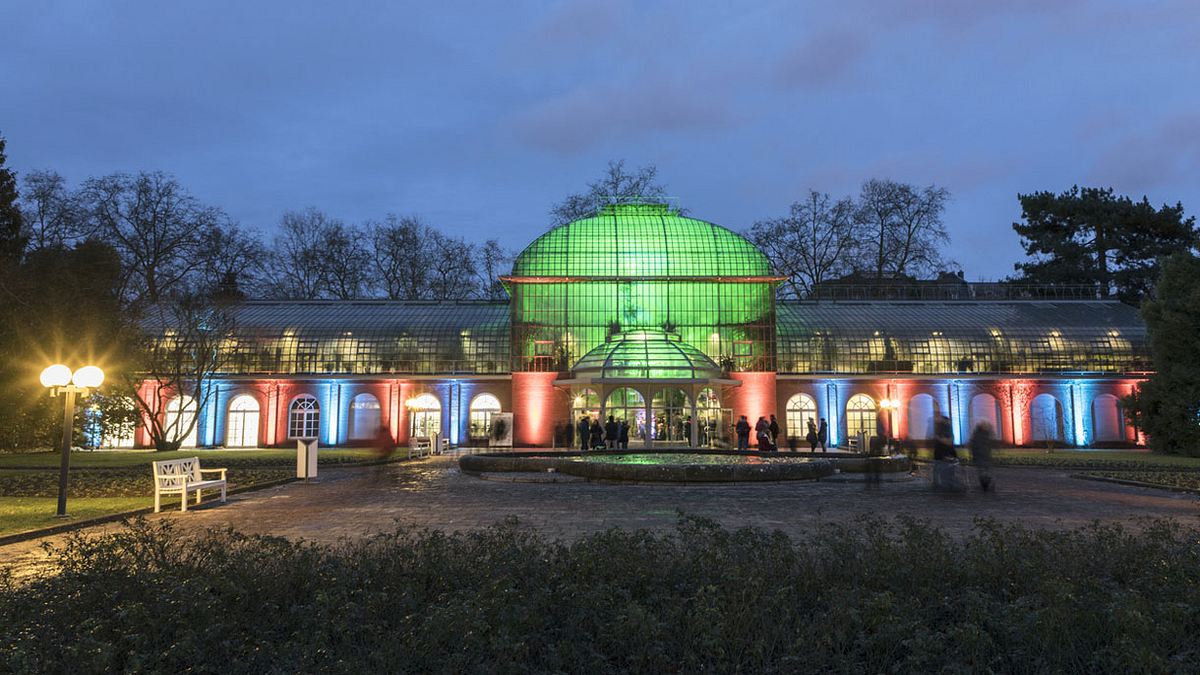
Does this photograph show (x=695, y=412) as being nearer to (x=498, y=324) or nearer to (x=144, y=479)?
(x=498, y=324)

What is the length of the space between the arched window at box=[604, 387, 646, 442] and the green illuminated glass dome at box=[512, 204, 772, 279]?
6.78 meters

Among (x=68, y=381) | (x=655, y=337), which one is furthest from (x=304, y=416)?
(x=68, y=381)

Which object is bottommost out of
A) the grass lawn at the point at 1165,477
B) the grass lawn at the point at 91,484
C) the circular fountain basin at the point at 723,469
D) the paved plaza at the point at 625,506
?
the grass lawn at the point at 1165,477

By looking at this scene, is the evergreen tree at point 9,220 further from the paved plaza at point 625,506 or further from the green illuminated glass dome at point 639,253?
the green illuminated glass dome at point 639,253

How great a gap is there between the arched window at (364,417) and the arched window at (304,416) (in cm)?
213

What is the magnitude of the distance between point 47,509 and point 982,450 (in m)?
20.1

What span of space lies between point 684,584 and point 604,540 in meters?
1.22

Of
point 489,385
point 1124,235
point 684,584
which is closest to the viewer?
point 684,584

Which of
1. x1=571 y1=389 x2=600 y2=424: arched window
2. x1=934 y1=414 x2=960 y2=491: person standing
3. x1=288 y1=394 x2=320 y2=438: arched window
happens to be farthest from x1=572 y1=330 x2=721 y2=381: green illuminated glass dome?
x1=934 y1=414 x2=960 y2=491: person standing

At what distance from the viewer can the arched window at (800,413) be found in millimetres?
46344

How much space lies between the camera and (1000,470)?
27.6 meters

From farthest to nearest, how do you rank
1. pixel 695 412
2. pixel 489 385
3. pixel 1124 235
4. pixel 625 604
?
1. pixel 1124 235
2. pixel 489 385
3. pixel 695 412
4. pixel 625 604

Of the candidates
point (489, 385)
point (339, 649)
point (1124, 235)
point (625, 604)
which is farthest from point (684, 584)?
point (1124, 235)

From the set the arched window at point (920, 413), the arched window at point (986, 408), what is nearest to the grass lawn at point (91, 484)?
the arched window at point (920, 413)
